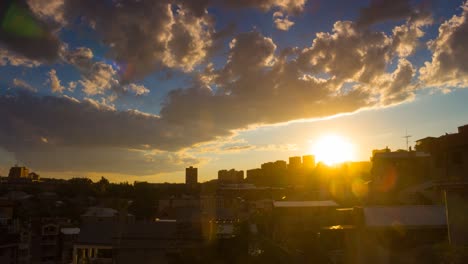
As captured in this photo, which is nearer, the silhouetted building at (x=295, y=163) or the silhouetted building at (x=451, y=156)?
the silhouetted building at (x=451, y=156)

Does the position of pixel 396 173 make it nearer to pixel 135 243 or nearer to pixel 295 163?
pixel 135 243

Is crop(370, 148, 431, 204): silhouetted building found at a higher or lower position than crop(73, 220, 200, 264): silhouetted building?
higher

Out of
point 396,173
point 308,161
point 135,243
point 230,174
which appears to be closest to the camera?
point 135,243

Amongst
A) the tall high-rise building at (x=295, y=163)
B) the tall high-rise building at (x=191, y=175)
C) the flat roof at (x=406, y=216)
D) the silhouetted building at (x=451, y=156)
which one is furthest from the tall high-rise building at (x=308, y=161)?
the silhouetted building at (x=451, y=156)

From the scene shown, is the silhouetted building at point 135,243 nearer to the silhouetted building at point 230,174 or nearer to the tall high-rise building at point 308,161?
the tall high-rise building at point 308,161

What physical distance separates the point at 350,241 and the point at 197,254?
34.4 ft

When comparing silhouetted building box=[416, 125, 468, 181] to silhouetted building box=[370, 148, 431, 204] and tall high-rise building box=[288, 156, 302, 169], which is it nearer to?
silhouetted building box=[370, 148, 431, 204]

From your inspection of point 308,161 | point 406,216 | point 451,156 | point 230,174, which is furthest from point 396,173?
point 230,174

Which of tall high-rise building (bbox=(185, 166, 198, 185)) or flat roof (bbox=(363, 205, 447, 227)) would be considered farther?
tall high-rise building (bbox=(185, 166, 198, 185))

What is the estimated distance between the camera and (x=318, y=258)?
25469mm

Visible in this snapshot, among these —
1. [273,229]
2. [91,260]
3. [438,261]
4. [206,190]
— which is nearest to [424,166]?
[273,229]

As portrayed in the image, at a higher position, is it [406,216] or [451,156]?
[451,156]

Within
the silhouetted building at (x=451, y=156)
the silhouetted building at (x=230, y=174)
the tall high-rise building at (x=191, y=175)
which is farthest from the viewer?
the silhouetted building at (x=230, y=174)

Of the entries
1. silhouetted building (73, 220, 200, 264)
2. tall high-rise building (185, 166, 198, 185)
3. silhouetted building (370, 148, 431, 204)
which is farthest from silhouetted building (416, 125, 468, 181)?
tall high-rise building (185, 166, 198, 185)
